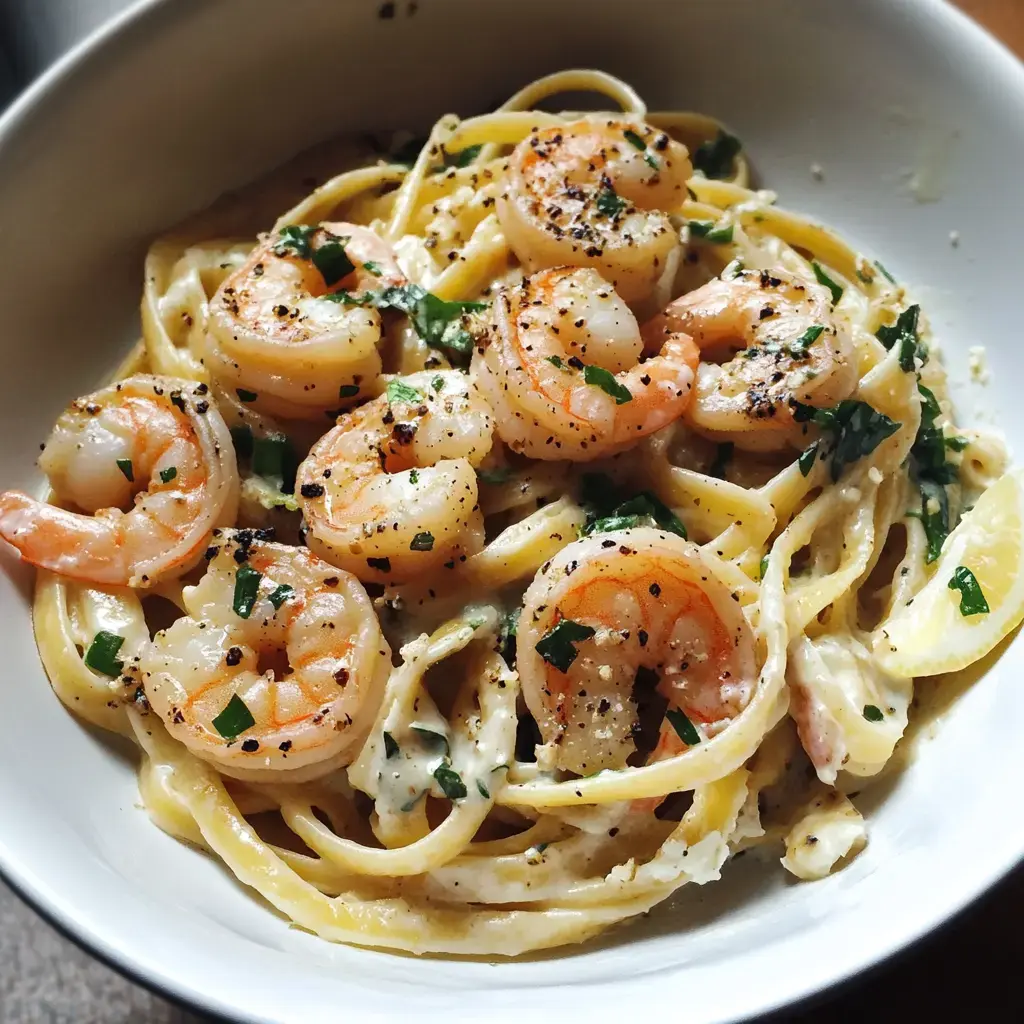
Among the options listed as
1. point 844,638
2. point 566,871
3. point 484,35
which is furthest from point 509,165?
point 566,871

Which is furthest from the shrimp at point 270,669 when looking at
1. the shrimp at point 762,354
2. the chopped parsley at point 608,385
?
the shrimp at point 762,354

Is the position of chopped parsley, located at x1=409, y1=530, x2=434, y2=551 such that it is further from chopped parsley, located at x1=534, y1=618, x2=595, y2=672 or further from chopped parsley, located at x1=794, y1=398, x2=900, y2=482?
chopped parsley, located at x1=794, y1=398, x2=900, y2=482

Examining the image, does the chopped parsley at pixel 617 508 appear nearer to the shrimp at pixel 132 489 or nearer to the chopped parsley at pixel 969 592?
the chopped parsley at pixel 969 592

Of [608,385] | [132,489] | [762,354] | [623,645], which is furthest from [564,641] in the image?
[132,489]

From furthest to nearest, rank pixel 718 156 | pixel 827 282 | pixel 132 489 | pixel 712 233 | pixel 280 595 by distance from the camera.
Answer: pixel 718 156, pixel 827 282, pixel 712 233, pixel 132 489, pixel 280 595

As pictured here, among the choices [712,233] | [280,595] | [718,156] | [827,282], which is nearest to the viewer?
[280,595]

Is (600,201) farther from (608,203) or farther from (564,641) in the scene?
(564,641)

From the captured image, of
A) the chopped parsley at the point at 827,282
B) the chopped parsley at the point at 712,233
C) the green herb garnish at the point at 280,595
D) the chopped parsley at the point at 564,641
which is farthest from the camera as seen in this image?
the chopped parsley at the point at 827,282

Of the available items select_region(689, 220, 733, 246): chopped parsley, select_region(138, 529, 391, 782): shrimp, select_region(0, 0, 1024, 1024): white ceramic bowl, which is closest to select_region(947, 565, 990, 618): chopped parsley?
select_region(0, 0, 1024, 1024): white ceramic bowl
